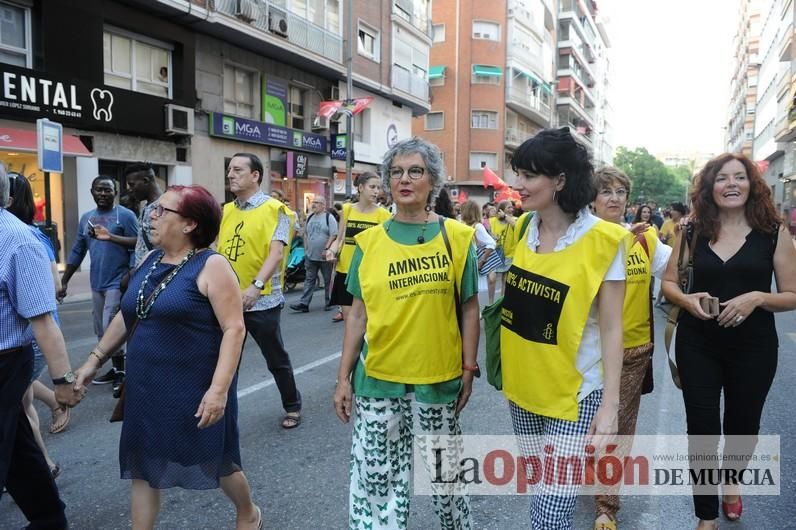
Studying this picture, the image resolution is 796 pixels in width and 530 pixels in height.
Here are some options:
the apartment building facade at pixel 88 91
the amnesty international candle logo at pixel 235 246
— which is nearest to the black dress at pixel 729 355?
the amnesty international candle logo at pixel 235 246

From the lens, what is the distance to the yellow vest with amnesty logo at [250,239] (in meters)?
4.39

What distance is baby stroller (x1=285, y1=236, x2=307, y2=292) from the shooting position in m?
12.6

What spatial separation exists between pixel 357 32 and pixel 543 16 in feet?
93.0

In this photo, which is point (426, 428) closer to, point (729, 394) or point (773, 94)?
point (729, 394)

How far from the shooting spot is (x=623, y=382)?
3.21 meters

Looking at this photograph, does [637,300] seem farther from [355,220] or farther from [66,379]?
[355,220]

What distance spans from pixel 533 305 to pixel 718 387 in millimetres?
1370

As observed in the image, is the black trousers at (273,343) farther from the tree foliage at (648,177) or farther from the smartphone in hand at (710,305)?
the tree foliage at (648,177)

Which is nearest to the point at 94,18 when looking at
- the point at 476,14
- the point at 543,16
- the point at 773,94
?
the point at 476,14

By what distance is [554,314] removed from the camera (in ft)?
7.27

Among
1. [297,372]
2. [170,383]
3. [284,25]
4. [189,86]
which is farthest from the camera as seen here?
[284,25]

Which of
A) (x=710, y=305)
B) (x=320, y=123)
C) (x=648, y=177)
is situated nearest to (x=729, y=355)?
(x=710, y=305)

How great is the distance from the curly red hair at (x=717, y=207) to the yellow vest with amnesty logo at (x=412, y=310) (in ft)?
4.60

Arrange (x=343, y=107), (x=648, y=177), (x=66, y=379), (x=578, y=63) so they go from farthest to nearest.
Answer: (x=648, y=177)
(x=578, y=63)
(x=343, y=107)
(x=66, y=379)
